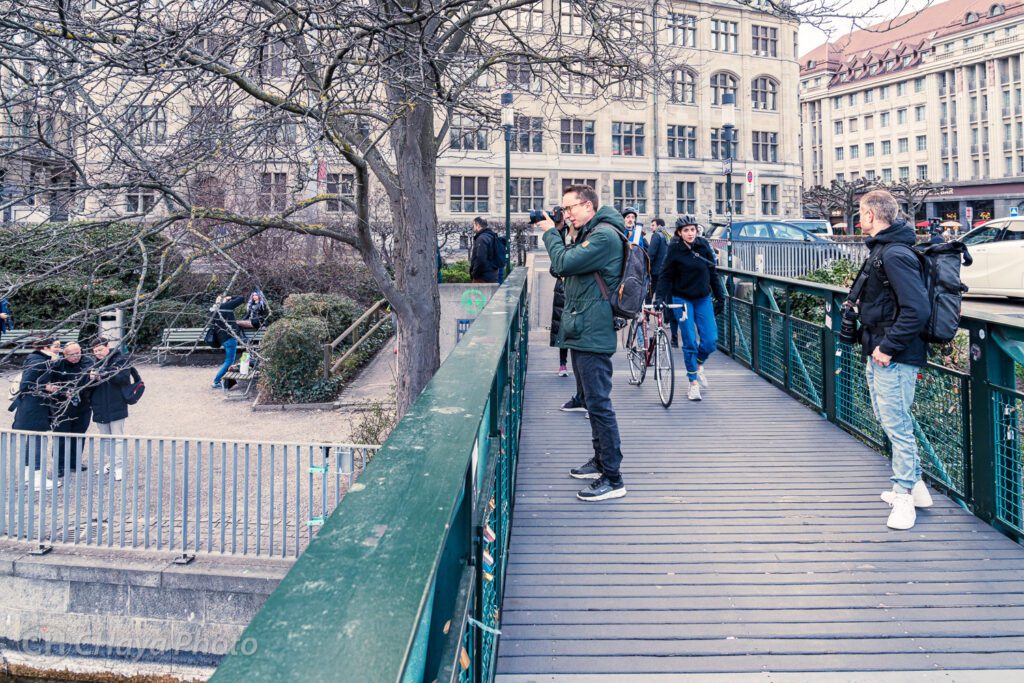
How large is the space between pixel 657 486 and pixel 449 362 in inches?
103

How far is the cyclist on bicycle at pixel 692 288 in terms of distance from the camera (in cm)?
860

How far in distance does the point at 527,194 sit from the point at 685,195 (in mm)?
10640

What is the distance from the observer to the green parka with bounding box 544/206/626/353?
5.18m

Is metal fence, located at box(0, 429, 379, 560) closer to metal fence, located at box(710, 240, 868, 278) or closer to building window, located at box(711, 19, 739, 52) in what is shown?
metal fence, located at box(710, 240, 868, 278)

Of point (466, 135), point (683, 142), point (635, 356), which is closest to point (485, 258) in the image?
point (466, 135)

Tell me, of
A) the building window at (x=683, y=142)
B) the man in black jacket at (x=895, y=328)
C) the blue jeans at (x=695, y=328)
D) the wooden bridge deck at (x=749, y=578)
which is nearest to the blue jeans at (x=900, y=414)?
the man in black jacket at (x=895, y=328)

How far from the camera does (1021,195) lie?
209 ft

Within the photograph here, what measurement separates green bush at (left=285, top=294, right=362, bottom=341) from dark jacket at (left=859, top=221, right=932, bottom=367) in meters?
15.2

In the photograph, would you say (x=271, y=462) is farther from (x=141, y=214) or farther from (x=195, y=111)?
(x=195, y=111)

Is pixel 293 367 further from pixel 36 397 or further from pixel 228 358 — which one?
pixel 36 397

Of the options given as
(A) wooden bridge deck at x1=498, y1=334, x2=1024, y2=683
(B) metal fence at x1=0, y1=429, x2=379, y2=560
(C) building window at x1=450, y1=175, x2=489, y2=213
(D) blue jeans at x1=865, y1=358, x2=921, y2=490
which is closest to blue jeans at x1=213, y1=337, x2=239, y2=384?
(B) metal fence at x1=0, y1=429, x2=379, y2=560

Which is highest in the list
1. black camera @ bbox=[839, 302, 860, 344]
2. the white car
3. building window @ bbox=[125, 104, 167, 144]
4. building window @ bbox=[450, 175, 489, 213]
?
building window @ bbox=[450, 175, 489, 213]

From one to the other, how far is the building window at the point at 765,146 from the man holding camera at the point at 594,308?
54820 millimetres

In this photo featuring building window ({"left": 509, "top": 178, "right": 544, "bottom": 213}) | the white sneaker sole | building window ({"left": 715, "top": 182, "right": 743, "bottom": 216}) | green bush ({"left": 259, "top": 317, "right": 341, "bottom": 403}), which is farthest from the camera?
building window ({"left": 715, "top": 182, "right": 743, "bottom": 216})
